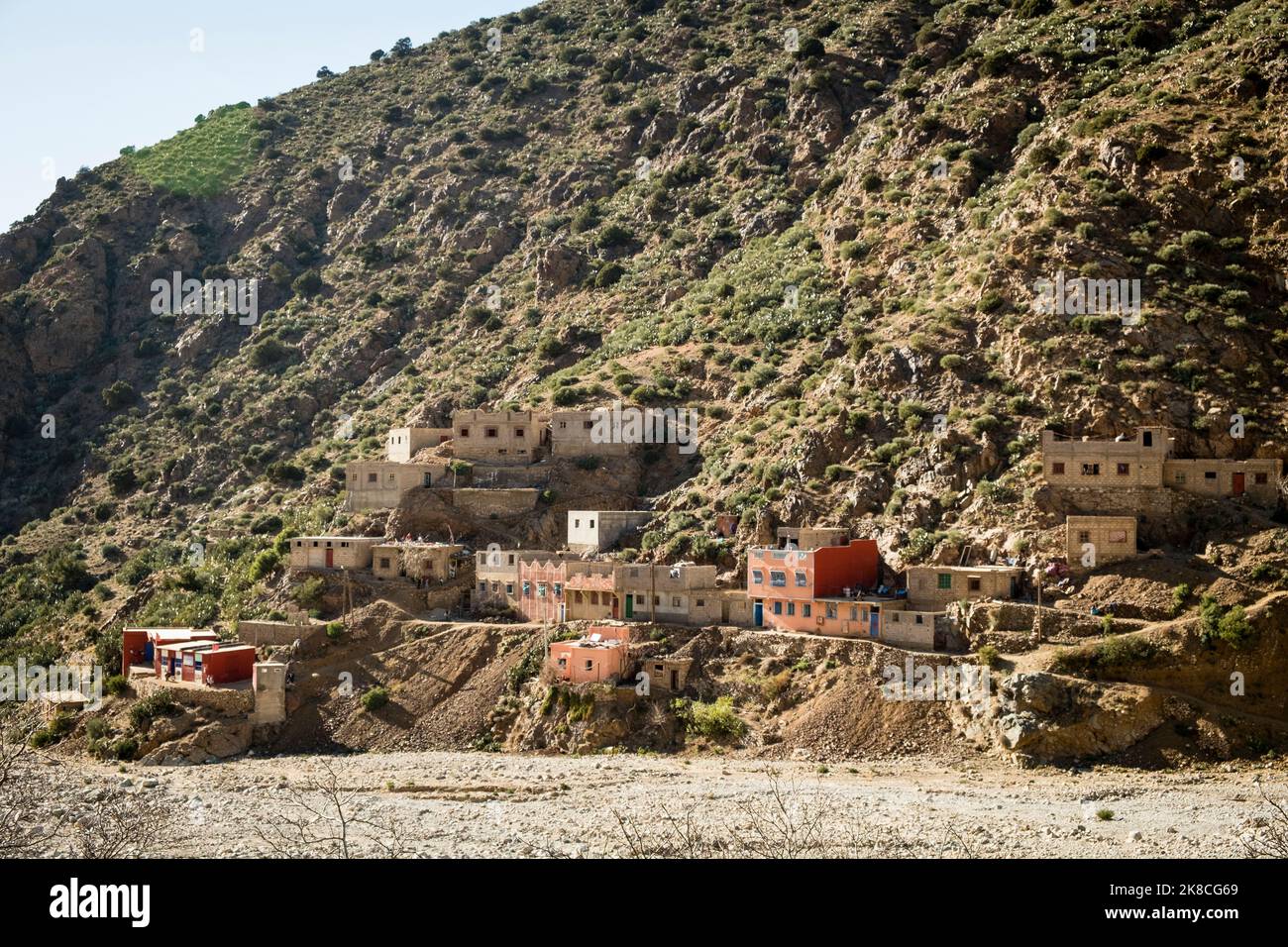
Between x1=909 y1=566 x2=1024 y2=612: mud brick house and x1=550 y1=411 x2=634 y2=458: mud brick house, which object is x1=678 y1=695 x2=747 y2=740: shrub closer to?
x1=909 y1=566 x2=1024 y2=612: mud brick house

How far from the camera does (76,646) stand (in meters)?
59.0

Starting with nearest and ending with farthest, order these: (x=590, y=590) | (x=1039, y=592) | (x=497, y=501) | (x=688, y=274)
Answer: (x=1039, y=592) < (x=590, y=590) < (x=497, y=501) < (x=688, y=274)

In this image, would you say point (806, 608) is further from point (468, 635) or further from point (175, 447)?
point (175, 447)

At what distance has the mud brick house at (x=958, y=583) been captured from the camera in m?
41.8

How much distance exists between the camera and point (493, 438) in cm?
5919

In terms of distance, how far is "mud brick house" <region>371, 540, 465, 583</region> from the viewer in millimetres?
52625

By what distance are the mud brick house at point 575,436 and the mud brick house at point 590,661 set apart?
15579 millimetres

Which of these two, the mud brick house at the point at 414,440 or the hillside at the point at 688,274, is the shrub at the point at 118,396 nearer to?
the hillside at the point at 688,274

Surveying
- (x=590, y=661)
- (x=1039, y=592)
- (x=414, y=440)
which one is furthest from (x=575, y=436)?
(x=1039, y=592)

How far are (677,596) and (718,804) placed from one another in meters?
13.4

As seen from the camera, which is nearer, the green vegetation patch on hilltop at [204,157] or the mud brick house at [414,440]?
the mud brick house at [414,440]

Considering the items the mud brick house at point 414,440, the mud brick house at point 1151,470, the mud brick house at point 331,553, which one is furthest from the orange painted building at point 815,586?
the mud brick house at point 414,440

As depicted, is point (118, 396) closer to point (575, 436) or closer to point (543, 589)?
point (575, 436)
